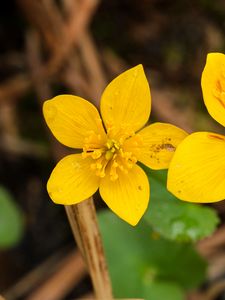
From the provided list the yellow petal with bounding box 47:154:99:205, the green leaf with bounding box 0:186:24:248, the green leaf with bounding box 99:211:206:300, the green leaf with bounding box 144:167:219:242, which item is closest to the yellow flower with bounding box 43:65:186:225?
the yellow petal with bounding box 47:154:99:205

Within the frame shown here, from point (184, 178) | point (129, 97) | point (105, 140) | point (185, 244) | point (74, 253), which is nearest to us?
point (184, 178)

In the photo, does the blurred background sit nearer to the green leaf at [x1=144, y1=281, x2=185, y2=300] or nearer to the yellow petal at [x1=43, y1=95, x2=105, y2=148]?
the green leaf at [x1=144, y1=281, x2=185, y2=300]

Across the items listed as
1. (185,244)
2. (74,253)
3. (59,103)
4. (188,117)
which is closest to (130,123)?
(59,103)

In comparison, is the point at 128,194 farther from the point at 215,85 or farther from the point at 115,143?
the point at 215,85

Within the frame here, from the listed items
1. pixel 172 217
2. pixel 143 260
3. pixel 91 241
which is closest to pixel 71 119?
pixel 91 241

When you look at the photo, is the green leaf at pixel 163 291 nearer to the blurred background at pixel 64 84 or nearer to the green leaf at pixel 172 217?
the blurred background at pixel 64 84

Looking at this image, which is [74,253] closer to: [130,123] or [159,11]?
[130,123]

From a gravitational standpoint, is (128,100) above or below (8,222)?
above
